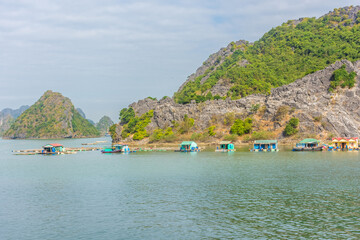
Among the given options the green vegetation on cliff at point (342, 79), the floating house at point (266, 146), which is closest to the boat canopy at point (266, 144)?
the floating house at point (266, 146)

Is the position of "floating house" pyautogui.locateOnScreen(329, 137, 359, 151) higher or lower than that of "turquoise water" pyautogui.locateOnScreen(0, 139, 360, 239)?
higher

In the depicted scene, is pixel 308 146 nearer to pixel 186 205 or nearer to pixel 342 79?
pixel 342 79

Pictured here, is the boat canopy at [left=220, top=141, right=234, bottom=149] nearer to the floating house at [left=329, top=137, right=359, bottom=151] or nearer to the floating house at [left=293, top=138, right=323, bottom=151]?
the floating house at [left=293, top=138, right=323, bottom=151]

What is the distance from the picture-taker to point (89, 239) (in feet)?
116

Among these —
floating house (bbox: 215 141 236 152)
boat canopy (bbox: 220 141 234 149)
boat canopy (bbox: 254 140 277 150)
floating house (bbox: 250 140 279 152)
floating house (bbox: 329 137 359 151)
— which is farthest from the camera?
boat canopy (bbox: 220 141 234 149)

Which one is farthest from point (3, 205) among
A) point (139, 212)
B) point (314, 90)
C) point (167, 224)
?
point (314, 90)

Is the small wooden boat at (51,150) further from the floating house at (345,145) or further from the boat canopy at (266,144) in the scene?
the floating house at (345,145)

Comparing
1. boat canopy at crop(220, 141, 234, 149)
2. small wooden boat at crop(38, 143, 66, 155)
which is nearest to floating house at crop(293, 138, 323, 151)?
boat canopy at crop(220, 141, 234, 149)

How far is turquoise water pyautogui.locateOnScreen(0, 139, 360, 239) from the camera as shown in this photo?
37156mm

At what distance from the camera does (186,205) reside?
48.1 m

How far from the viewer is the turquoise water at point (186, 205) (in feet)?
122

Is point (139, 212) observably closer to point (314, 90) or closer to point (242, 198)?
point (242, 198)

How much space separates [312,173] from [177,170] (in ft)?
102

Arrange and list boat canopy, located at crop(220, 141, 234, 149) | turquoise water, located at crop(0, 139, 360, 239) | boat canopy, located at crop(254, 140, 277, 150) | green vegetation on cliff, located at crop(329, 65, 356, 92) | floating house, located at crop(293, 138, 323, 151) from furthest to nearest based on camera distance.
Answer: green vegetation on cliff, located at crop(329, 65, 356, 92)
boat canopy, located at crop(220, 141, 234, 149)
boat canopy, located at crop(254, 140, 277, 150)
floating house, located at crop(293, 138, 323, 151)
turquoise water, located at crop(0, 139, 360, 239)
